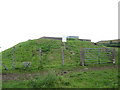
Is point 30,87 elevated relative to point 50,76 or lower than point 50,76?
lower

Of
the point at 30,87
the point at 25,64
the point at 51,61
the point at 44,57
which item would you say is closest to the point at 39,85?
the point at 30,87

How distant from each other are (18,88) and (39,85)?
0.93 metres

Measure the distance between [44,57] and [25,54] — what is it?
3.17 meters

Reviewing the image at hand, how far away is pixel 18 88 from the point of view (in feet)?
17.5

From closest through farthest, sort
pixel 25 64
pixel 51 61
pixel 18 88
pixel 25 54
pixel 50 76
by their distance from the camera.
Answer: pixel 18 88
pixel 50 76
pixel 25 64
pixel 51 61
pixel 25 54

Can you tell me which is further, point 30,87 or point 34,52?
point 34,52

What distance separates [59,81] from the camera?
581 cm

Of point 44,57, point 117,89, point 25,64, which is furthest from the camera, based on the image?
point 44,57

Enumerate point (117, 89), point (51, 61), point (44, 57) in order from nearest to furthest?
point (117, 89) → point (51, 61) → point (44, 57)

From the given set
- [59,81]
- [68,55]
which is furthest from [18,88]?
[68,55]

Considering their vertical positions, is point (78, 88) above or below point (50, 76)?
below

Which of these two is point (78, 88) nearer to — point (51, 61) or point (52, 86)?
point (52, 86)

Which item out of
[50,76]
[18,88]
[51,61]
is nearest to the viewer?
[18,88]

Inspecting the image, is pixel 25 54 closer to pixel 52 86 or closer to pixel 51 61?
pixel 51 61
